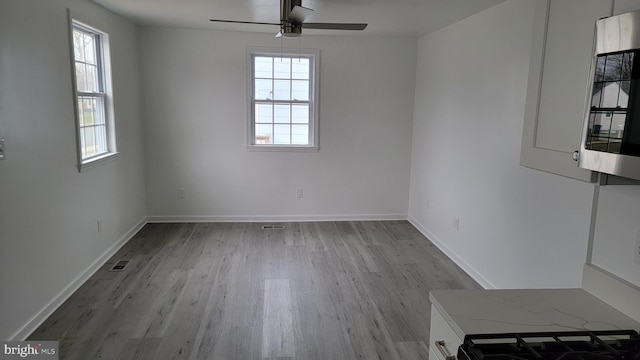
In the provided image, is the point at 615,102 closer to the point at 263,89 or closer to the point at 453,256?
the point at 453,256

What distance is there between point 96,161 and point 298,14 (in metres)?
2.24

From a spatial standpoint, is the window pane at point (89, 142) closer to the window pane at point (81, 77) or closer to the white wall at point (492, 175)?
the window pane at point (81, 77)

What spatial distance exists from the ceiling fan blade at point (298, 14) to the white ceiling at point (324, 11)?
0.49m

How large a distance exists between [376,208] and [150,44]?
350 cm

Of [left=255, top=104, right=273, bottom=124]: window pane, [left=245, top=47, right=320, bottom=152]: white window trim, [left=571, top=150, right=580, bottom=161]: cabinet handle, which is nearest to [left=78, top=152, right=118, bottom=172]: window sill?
[left=245, top=47, right=320, bottom=152]: white window trim

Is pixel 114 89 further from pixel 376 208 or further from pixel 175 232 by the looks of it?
pixel 376 208

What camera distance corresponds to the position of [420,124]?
5.39 metres

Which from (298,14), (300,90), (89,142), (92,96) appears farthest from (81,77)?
(300,90)

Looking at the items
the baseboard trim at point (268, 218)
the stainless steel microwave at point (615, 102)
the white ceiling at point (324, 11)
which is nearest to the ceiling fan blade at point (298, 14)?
the white ceiling at point (324, 11)

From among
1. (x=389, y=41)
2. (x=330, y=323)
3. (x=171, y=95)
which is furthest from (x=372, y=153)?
(x=330, y=323)

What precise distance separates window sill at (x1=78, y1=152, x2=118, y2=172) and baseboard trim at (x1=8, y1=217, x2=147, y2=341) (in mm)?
856

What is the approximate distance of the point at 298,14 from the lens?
3.00 meters

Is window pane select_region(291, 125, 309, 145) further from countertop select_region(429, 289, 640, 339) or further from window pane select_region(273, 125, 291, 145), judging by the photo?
countertop select_region(429, 289, 640, 339)

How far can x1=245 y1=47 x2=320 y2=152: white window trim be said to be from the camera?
208 inches
